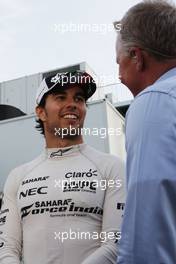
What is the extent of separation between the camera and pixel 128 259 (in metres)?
1.03

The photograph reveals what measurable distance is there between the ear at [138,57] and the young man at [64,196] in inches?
29.6

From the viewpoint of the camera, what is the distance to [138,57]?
1.29 m

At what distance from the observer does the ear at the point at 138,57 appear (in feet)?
4.21

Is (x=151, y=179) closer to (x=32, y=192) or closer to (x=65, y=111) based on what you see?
(x=32, y=192)

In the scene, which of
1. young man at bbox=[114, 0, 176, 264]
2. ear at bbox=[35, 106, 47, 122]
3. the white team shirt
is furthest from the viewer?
ear at bbox=[35, 106, 47, 122]

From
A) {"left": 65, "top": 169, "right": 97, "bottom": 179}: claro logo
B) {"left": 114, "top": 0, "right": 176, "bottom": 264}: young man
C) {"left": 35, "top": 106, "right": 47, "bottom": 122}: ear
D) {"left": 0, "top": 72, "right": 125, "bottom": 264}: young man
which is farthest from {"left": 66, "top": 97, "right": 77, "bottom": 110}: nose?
{"left": 114, "top": 0, "right": 176, "bottom": 264}: young man

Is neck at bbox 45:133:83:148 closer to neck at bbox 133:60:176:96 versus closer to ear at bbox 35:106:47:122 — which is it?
ear at bbox 35:106:47:122

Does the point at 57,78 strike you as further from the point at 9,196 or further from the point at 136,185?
the point at 136,185

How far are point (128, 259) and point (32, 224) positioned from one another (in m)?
0.96

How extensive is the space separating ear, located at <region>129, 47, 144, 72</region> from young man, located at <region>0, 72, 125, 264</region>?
753 millimetres

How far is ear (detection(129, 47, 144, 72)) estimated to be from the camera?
128 centimetres

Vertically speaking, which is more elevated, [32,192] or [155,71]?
[155,71]

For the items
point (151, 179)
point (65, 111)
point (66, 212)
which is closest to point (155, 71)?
point (151, 179)

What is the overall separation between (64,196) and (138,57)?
825 millimetres
